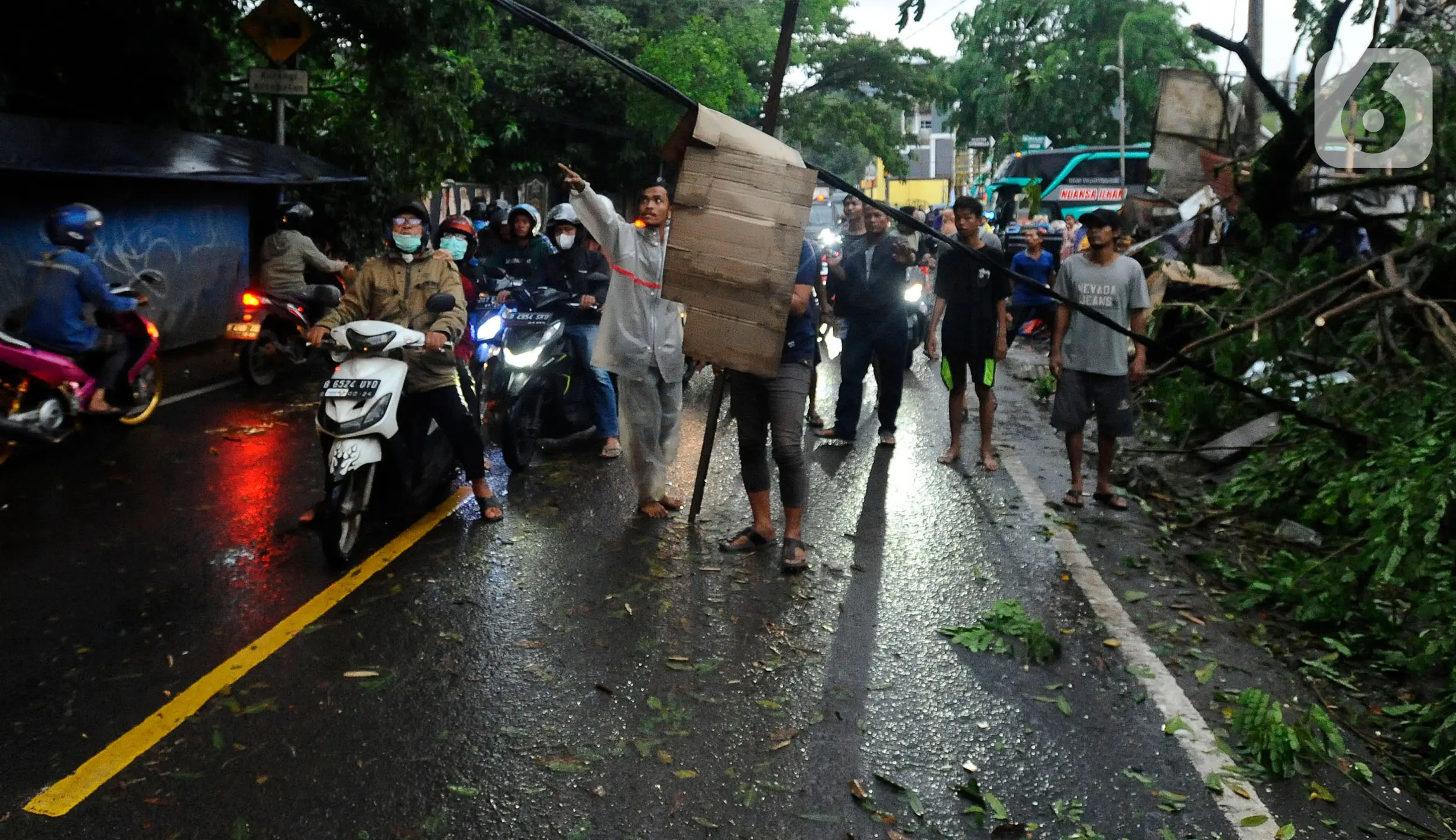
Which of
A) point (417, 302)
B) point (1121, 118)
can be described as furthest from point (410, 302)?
point (1121, 118)

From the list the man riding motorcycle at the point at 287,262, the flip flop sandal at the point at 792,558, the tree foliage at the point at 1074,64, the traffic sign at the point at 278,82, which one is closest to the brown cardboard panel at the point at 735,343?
the flip flop sandal at the point at 792,558

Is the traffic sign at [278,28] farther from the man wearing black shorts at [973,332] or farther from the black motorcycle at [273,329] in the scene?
the man wearing black shorts at [973,332]

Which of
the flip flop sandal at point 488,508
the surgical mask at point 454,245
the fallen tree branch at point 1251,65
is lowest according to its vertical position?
the flip flop sandal at point 488,508

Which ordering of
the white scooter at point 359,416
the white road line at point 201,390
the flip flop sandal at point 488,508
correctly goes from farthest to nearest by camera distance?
the white road line at point 201,390 < the flip flop sandal at point 488,508 < the white scooter at point 359,416

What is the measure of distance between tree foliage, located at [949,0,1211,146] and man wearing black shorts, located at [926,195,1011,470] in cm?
2878

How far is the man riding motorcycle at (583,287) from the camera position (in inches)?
329

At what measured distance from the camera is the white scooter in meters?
5.66

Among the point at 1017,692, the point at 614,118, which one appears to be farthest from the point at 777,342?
the point at 614,118

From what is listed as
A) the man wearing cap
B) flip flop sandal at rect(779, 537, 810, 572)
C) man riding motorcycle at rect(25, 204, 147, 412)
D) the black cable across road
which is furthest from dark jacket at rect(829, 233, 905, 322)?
man riding motorcycle at rect(25, 204, 147, 412)

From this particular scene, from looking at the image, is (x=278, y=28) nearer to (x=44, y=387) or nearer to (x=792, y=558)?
(x=44, y=387)

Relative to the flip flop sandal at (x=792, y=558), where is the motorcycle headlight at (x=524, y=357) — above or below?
above

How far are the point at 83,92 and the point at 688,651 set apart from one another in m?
12.0

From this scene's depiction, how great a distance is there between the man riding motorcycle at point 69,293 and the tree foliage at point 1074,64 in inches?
1222

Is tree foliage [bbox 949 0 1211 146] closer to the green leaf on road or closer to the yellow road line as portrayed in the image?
the yellow road line
